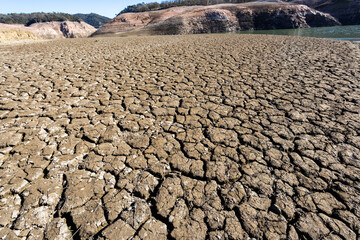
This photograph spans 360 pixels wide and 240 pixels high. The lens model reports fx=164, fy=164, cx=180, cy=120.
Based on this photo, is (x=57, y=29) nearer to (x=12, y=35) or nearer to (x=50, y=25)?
(x=50, y=25)

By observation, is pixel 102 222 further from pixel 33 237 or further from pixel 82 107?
pixel 82 107

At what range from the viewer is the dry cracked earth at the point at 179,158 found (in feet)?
4.42

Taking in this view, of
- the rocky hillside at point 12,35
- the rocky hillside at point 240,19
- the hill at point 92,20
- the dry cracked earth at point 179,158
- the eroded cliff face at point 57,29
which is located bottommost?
the dry cracked earth at point 179,158

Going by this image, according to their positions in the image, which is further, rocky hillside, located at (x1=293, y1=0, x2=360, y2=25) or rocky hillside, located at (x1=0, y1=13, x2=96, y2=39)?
rocky hillside, located at (x1=0, y1=13, x2=96, y2=39)

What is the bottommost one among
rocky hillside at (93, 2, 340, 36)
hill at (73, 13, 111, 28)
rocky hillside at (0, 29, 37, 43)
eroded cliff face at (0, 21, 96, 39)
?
rocky hillside at (0, 29, 37, 43)

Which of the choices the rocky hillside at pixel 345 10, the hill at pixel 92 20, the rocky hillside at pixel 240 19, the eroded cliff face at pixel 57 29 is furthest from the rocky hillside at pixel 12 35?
the hill at pixel 92 20

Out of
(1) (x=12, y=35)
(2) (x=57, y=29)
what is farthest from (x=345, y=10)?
(2) (x=57, y=29)

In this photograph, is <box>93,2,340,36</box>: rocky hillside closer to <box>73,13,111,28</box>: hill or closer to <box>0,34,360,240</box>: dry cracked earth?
<box>0,34,360,240</box>: dry cracked earth

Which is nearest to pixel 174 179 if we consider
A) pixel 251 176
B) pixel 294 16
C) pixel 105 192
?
pixel 105 192

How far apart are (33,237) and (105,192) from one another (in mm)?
537

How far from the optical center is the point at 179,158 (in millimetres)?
1935

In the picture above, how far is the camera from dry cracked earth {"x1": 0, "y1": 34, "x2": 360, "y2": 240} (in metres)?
1.35

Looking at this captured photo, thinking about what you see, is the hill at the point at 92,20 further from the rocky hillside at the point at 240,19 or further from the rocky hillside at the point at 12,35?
the rocky hillside at the point at 12,35

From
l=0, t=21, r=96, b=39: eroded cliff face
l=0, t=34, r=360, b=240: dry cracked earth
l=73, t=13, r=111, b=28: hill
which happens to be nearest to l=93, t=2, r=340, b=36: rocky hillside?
l=0, t=21, r=96, b=39: eroded cliff face
